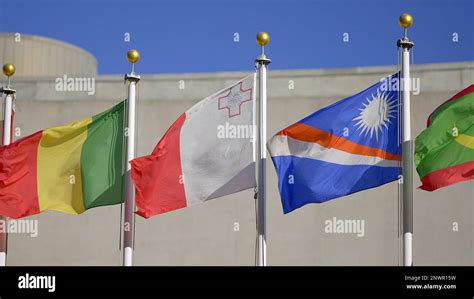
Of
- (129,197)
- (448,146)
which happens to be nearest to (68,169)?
(129,197)

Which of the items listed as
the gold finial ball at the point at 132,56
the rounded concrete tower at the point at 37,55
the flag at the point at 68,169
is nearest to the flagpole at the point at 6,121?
the flag at the point at 68,169

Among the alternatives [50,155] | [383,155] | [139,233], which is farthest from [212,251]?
[383,155]

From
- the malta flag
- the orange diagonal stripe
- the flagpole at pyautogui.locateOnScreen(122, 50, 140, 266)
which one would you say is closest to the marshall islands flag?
the orange diagonal stripe

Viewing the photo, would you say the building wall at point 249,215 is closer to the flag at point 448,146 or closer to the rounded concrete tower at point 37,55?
the rounded concrete tower at point 37,55

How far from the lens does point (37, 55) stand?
26.3 meters

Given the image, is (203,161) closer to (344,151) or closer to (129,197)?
(129,197)

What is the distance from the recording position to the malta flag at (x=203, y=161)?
1527 centimetres

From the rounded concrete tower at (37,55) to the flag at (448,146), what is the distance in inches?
532

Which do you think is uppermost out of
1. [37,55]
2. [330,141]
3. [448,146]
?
[37,55]

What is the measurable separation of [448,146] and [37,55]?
14.5 metres

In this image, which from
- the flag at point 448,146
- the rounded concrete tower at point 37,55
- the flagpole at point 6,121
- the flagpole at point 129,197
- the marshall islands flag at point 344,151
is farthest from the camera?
the rounded concrete tower at point 37,55

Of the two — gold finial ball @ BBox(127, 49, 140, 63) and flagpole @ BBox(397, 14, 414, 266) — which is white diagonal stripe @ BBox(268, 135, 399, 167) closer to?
flagpole @ BBox(397, 14, 414, 266)

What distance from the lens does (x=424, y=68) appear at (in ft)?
67.6
